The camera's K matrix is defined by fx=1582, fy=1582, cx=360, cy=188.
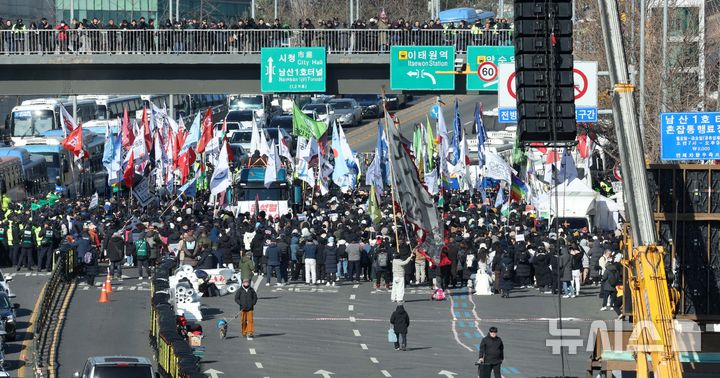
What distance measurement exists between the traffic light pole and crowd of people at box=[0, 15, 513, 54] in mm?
32196

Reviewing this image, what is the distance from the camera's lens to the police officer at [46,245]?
4197cm

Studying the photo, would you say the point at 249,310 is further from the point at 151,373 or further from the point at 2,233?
the point at 2,233

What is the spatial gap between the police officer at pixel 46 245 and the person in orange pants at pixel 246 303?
36.2 ft

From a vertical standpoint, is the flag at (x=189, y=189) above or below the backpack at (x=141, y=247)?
above

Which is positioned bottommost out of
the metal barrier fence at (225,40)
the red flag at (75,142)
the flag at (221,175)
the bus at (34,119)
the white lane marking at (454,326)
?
→ the white lane marking at (454,326)

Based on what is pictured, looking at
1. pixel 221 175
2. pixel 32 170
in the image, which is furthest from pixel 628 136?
pixel 32 170

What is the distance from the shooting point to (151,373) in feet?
80.0

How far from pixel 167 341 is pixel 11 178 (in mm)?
30364

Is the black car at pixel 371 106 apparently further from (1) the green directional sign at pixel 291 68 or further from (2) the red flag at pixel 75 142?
(2) the red flag at pixel 75 142

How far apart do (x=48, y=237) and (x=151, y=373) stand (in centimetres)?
1837

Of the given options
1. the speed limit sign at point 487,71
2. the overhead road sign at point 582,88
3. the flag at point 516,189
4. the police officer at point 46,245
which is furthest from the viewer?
the speed limit sign at point 487,71

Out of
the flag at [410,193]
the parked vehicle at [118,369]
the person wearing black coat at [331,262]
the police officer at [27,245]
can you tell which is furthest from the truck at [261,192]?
the parked vehicle at [118,369]

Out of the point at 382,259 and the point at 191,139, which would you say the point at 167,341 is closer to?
the point at 382,259

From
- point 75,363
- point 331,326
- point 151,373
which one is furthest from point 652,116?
point 151,373
